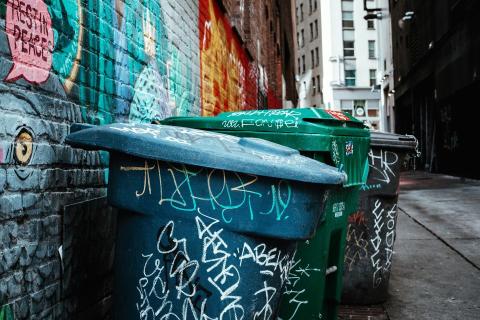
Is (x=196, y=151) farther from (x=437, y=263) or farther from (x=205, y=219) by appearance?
Answer: (x=437, y=263)

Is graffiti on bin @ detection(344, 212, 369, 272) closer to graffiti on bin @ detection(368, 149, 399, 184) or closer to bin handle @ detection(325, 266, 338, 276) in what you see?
graffiti on bin @ detection(368, 149, 399, 184)

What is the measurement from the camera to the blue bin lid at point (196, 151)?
2043 millimetres

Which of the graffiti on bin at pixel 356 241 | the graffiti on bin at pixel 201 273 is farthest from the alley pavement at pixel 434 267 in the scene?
the graffiti on bin at pixel 201 273

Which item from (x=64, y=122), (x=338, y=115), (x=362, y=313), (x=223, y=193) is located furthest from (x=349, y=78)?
(x=223, y=193)

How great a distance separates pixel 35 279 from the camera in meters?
2.44

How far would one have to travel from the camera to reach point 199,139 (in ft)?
7.43

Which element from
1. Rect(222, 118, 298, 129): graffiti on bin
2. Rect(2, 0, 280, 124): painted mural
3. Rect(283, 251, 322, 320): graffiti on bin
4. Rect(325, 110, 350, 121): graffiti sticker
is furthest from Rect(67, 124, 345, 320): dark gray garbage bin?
Rect(325, 110, 350, 121): graffiti sticker

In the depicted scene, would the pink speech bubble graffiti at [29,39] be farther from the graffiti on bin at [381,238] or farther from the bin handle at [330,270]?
the graffiti on bin at [381,238]

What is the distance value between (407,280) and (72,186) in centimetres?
331

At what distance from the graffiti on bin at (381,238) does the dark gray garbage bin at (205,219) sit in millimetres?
2069

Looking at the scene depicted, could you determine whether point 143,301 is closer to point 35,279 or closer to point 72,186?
point 35,279

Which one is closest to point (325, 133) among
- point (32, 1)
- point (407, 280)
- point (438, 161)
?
point (32, 1)

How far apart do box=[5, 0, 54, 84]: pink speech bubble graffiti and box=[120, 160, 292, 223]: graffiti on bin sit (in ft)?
2.75

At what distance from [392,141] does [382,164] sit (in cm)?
19
